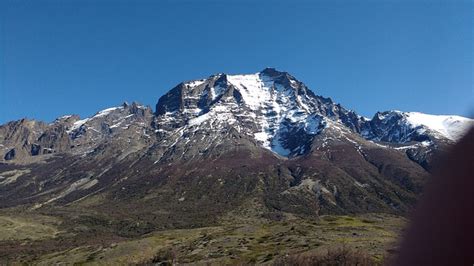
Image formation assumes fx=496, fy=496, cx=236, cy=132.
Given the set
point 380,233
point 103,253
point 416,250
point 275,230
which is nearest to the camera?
point 416,250

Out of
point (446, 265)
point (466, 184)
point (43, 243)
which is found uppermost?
point (466, 184)

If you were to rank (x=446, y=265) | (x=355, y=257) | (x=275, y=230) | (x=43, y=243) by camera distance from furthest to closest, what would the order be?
Answer: (x=43, y=243) < (x=275, y=230) < (x=355, y=257) < (x=446, y=265)

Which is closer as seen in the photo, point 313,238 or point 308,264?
point 308,264

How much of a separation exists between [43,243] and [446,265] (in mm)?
191377

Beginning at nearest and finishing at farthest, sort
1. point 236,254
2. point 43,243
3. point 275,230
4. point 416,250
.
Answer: point 416,250, point 236,254, point 275,230, point 43,243

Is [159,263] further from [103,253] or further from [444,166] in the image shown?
[444,166]

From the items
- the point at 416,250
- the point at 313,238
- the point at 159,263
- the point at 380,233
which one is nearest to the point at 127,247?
the point at 159,263

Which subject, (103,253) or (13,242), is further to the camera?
(13,242)

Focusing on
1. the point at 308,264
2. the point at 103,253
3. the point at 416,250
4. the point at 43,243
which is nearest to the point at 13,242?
the point at 43,243

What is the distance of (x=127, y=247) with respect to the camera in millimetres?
127375

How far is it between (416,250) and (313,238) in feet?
358

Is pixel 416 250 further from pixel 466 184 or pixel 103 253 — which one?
pixel 103 253

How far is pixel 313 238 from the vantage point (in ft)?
352

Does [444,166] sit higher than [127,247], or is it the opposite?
[444,166]
